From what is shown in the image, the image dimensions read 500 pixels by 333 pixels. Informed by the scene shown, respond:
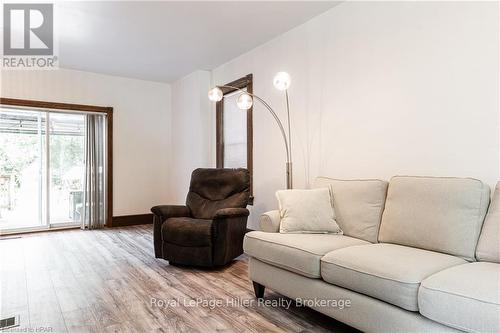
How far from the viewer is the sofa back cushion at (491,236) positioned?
1785 mm

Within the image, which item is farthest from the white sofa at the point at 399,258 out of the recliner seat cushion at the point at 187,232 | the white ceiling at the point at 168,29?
the white ceiling at the point at 168,29

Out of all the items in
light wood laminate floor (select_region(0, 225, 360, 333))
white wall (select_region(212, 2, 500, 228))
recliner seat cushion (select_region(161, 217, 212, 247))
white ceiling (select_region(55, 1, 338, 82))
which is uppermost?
white ceiling (select_region(55, 1, 338, 82))

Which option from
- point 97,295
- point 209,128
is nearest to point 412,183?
point 97,295

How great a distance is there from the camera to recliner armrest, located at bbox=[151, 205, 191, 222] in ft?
11.5

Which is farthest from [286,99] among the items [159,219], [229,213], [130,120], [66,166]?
[66,166]

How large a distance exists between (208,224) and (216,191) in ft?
2.21

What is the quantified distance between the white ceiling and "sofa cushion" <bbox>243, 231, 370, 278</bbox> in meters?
2.28

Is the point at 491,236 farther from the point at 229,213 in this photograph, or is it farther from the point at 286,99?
the point at 286,99

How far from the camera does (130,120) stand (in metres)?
5.87

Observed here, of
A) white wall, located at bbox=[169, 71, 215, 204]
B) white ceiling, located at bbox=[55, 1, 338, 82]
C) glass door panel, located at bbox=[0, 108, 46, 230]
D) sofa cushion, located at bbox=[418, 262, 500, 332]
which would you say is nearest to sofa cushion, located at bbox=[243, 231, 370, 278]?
sofa cushion, located at bbox=[418, 262, 500, 332]

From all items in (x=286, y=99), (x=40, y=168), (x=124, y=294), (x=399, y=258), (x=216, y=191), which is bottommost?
(x=124, y=294)

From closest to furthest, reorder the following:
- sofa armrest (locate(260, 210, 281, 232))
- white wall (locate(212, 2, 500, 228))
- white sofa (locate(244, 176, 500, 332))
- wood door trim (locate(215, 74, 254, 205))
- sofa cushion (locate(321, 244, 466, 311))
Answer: white sofa (locate(244, 176, 500, 332)) < sofa cushion (locate(321, 244, 466, 311)) < white wall (locate(212, 2, 500, 228)) < sofa armrest (locate(260, 210, 281, 232)) < wood door trim (locate(215, 74, 254, 205))

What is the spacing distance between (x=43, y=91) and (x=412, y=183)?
547 cm

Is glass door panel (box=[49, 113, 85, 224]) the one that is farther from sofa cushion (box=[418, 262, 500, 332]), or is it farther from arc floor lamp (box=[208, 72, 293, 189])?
sofa cushion (box=[418, 262, 500, 332])
